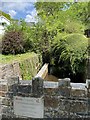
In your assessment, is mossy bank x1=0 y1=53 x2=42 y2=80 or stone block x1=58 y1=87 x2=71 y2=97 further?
mossy bank x1=0 y1=53 x2=42 y2=80

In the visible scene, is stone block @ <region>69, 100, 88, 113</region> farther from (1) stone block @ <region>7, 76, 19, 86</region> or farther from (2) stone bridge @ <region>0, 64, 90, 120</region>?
(1) stone block @ <region>7, 76, 19, 86</region>

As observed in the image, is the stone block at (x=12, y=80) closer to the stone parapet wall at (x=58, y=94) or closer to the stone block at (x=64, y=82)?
the stone parapet wall at (x=58, y=94)

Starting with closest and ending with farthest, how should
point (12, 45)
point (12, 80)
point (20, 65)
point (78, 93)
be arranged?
1. point (78, 93)
2. point (12, 80)
3. point (20, 65)
4. point (12, 45)

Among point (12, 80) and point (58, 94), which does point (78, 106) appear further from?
point (12, 80)

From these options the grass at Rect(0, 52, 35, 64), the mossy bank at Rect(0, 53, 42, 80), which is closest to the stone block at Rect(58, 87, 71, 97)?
the mossy bank at Rect(0, 53, 42, 80)

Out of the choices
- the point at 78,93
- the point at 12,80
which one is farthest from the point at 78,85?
the point at 12,80

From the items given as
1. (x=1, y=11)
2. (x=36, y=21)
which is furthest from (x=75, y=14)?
(x=1, y=11)

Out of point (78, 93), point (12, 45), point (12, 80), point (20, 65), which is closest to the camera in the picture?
point (78, 93)

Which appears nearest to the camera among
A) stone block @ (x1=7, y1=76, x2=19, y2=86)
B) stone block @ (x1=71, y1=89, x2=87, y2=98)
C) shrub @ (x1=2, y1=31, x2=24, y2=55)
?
stone block @ (x1=71, y1=89, x2=87, y2=98)

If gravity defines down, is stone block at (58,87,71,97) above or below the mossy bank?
below

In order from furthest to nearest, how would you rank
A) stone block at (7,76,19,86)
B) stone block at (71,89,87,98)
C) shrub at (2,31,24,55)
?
shrub at (2,31,24,55)
stone block at (7,76,19,86)
stone block at (71,89,87,98)

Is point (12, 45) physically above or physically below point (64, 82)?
above

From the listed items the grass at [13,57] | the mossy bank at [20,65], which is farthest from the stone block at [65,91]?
the grass at [13,57]

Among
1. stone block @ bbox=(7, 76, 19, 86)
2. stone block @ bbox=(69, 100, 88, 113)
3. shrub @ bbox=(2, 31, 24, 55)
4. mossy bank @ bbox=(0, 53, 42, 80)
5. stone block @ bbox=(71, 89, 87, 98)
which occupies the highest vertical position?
shrub @ bbox=(2, 31, 24, 55)
